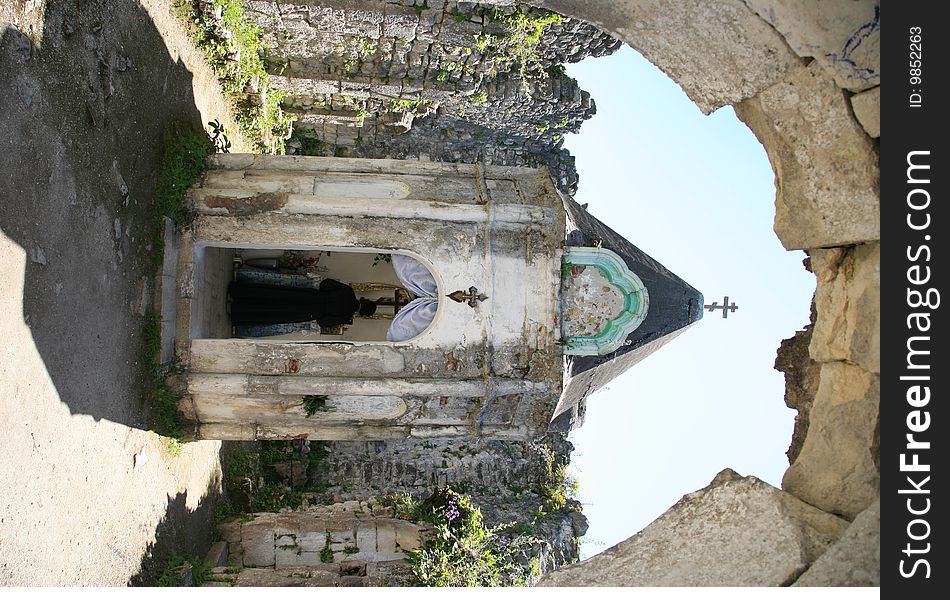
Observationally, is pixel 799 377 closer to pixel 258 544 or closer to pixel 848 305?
pixel 848 305

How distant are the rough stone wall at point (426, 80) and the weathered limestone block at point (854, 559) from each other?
261 inches

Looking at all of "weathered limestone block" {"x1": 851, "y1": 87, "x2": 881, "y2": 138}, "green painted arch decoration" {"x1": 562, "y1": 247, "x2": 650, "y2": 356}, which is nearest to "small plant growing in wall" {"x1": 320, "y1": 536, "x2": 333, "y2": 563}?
"green painted arch decoration" {"x1": 562, "y1": 247, "x2": 650, "y2": 356}

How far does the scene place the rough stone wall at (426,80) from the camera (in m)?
8.48

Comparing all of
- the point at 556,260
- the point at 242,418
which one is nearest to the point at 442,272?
the point at 556,260

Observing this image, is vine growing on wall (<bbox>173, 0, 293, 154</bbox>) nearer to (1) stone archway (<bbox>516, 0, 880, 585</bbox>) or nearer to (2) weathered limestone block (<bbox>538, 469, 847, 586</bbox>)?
(1) stone archway (<bbox>516, 0, 880, 585</bbox>)

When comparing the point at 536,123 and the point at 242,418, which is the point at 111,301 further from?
the point at 536,123

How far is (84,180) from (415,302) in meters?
2.39

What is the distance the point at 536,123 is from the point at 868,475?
786cm

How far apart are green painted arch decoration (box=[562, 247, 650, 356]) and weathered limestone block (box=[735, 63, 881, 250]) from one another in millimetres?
1821

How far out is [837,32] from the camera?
11.3 feet

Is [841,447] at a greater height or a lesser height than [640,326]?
lesser

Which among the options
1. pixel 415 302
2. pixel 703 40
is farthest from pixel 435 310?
pixel 703 40

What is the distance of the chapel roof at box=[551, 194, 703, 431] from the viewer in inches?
232

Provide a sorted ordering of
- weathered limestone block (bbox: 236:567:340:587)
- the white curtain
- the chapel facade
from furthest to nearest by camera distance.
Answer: weathered limestone block (bbox: 236:567:340:587)
the white curtain
the chapel facade
